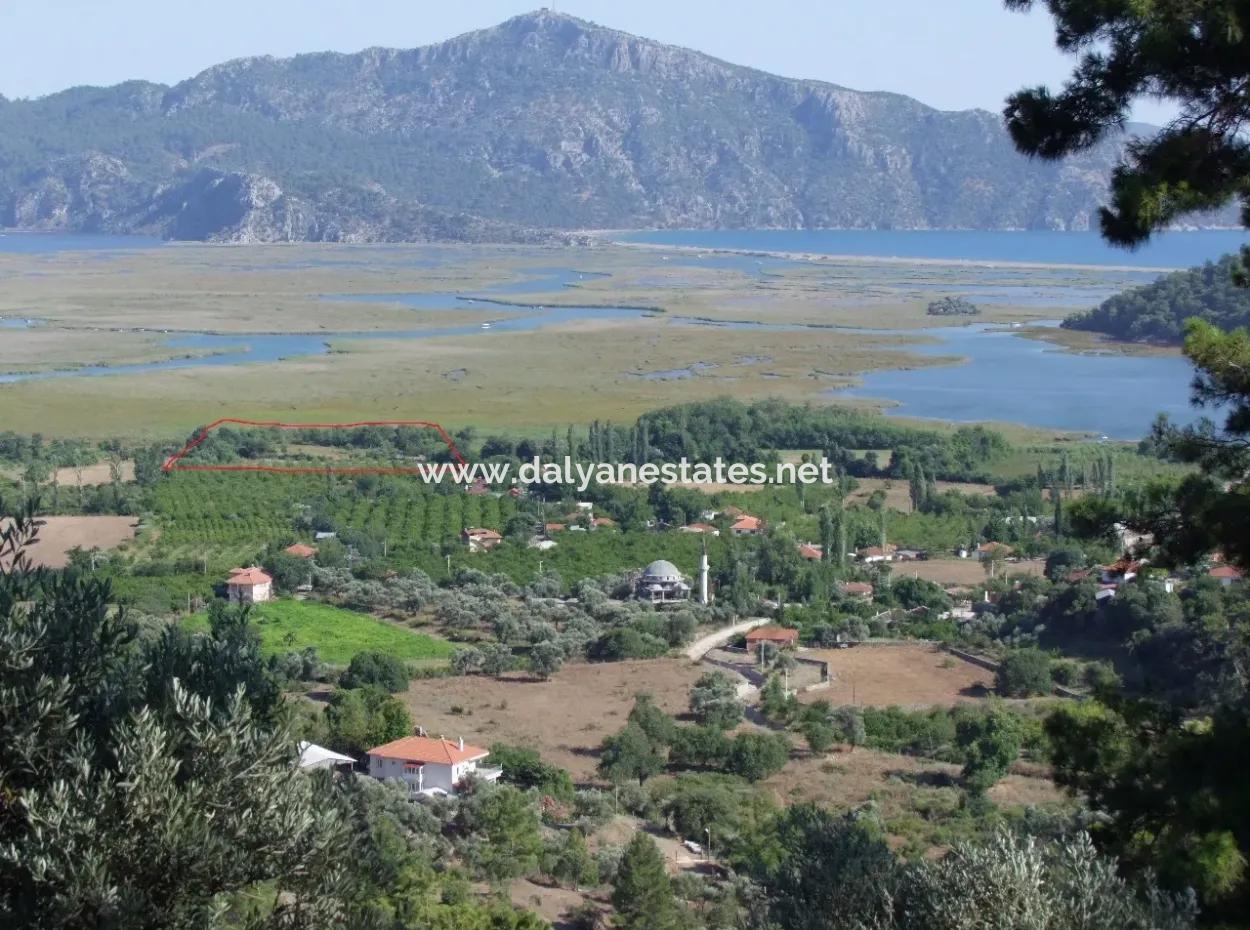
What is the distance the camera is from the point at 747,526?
27.1 m

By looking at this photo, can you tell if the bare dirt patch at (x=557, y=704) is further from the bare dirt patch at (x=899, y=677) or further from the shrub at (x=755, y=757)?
the bare dirt patch at (x=899, y=677)

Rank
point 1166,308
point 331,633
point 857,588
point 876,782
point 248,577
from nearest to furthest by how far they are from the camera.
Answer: point 876,782 < point 331,633 < point 248,577 < point 857,588 < point 1166,308

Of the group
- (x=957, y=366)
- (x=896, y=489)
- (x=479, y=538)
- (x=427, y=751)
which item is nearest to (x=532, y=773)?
(x=427, y=751)

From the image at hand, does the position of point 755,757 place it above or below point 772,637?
above

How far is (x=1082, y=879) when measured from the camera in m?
4.95

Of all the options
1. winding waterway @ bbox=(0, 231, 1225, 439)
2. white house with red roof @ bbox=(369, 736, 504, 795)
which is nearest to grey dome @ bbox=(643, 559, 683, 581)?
winding waterway @ bbox=(0, 231, 1225, 439)

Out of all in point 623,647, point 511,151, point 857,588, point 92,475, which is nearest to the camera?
point 623,647

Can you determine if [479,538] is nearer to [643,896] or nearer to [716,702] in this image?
[716,702]

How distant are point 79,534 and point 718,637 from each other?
1075cm

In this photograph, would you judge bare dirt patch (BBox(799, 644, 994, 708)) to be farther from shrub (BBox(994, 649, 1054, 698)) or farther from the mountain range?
the mountain range

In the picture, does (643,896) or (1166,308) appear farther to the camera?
(1166,308)

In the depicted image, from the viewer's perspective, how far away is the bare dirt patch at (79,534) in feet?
80.0

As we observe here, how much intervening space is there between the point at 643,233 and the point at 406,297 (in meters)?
70.2

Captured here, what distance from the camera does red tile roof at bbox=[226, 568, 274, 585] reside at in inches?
877
